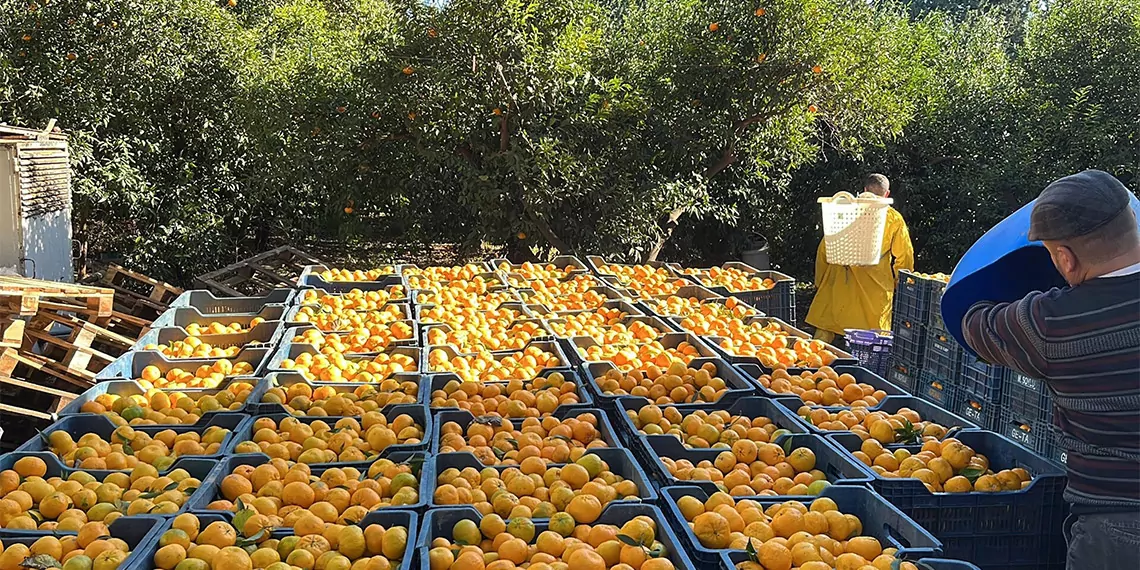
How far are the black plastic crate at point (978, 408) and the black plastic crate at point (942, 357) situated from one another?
5.5 inches

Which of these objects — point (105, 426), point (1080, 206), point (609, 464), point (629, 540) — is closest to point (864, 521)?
point (629, 540)

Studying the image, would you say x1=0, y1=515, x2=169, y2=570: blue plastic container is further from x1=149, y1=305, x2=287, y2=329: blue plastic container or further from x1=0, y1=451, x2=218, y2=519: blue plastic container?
x1=149, y1=305, x2=287, y2=329: blue plastic container

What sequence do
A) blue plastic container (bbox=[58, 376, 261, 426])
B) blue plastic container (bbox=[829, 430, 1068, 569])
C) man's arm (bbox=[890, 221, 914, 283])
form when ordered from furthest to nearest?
man's arm (bbox=[890, 221, 914, 283]) → blue plastic container (bbox=[58, 376, 261, 426]) → blue plastic container (bbox=[829, 430, 1068, 569])

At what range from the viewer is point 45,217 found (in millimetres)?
7777

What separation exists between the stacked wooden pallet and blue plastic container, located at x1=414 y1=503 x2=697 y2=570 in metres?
3.00

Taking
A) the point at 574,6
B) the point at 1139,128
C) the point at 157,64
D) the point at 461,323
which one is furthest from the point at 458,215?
the point at 1139,128

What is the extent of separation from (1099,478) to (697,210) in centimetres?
697

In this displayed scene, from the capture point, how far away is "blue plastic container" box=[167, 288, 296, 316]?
534 centimetres

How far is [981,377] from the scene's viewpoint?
14.5ft

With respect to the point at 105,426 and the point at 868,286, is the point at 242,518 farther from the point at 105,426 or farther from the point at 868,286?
the point at 868,286

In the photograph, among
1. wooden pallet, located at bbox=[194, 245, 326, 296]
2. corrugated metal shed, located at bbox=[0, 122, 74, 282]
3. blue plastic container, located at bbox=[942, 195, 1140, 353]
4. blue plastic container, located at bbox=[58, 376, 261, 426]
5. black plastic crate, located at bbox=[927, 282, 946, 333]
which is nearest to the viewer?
blue plastic container, located at bbox=[942, 195, 1140, 353]

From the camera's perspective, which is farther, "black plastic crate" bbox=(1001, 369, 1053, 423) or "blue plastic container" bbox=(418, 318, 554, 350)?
"blue plastic container" bbox=(418, 318, 554, 350)

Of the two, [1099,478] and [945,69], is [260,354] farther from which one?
[945,69]

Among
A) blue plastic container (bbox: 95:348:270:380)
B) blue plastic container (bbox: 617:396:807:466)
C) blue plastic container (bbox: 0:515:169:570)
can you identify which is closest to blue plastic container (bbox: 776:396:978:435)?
blue plastic container (bbox: 617:396:807:466)
